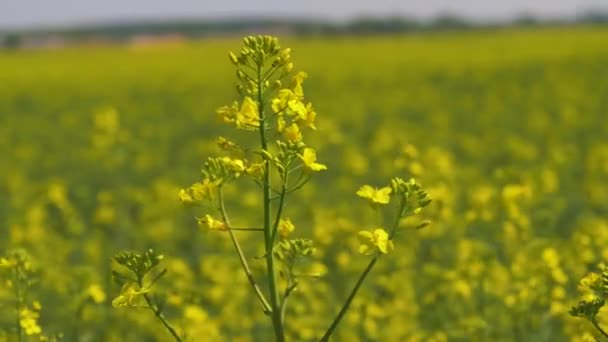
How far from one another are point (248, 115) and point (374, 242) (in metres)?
A: 0.33

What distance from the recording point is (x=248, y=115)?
5.98ft

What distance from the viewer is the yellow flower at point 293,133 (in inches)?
73.2

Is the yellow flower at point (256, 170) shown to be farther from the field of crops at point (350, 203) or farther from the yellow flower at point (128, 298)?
the yellow flower at point (128, 298)

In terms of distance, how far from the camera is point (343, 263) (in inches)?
198

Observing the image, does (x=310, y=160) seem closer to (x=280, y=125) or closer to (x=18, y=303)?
(x=280, y=125)

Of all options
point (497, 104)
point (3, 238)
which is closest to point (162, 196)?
point (3, 238)

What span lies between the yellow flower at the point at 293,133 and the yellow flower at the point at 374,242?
0.22 metres

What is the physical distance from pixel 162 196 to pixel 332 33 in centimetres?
5682

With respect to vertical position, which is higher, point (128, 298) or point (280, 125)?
point (280, 125)

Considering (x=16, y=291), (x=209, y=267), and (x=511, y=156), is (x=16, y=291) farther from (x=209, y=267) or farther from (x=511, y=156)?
(x=511, y=156)

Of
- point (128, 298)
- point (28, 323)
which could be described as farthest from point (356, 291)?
point (28, 323)

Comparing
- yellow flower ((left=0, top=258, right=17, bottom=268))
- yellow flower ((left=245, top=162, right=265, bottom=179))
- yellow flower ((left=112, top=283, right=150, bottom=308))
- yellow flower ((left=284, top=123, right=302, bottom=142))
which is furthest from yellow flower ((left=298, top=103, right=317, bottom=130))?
yellow flower ((left=0, top=258, right=17, bottom=268))

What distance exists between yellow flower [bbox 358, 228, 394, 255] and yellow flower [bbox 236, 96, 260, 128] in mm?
295

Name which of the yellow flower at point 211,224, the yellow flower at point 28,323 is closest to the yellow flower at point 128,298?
the yellow flower at point 211,224
